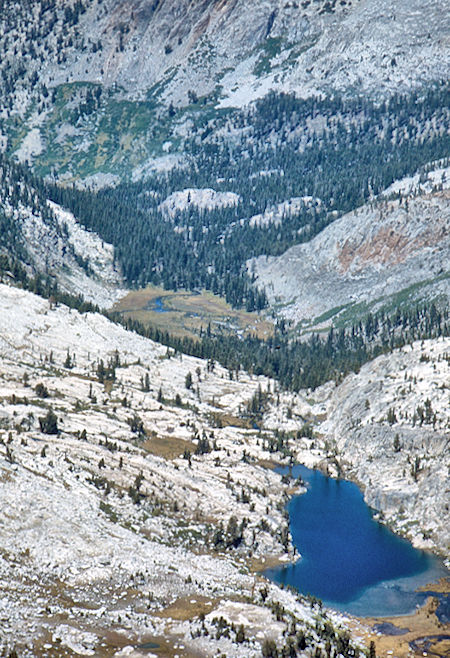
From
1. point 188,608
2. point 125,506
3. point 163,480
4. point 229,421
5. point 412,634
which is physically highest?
point 188,608

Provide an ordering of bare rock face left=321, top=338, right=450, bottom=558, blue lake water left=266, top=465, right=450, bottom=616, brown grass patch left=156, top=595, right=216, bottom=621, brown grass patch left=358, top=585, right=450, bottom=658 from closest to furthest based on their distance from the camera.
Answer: brown grass patch left=156, top=595, right=216, bottom=621 < brown grass patch left=358, top=585, right=450, bottom=658 < blue lake water left=266, top=465, right=450, bottom=616 < bare rock face left=321, top=338, right=450, bottom=558

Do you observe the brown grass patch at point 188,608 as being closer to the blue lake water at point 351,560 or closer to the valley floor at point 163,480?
the valley floor at point 163,480

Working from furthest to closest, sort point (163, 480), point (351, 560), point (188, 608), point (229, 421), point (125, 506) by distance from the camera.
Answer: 1. point (229, 421)
2. point (163, 480)
3. point (351, 560)
4. point (125, 506)
5. point (188, 608)

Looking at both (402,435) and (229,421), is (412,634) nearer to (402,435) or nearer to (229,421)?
(402,435)

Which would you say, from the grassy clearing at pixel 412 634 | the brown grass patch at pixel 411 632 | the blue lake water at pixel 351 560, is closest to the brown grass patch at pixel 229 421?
the blue lake water at pixel 351 560

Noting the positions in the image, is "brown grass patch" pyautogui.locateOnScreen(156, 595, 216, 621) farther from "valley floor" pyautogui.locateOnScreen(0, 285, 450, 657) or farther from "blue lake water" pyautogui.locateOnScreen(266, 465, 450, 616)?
"blue lake water" pyautogui.locateOnScreen(266, 465, 450, 616)

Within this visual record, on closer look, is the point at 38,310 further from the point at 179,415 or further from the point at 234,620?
the point at 234,620

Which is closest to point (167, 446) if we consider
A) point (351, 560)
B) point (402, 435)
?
point (402, 435)

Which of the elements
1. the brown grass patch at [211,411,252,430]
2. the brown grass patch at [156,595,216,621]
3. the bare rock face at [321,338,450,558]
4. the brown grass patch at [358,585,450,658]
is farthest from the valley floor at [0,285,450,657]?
the brown grass patch at [358,585,450,658]

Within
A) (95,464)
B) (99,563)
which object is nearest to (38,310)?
Answer: (95,464)
